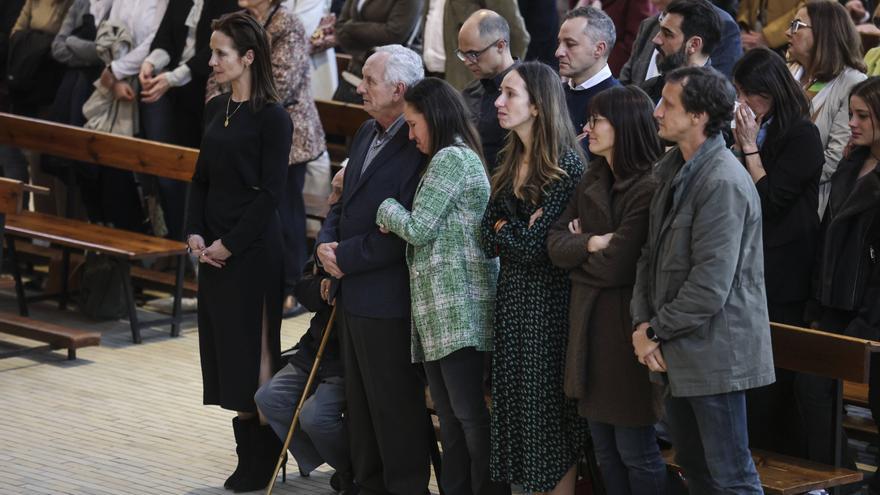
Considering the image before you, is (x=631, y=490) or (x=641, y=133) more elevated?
(x=641, y=133)

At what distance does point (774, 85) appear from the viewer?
496 cm

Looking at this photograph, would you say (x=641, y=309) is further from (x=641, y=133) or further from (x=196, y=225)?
(x=196, y=225)

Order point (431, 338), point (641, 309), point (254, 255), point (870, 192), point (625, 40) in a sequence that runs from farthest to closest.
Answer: point (625, 40) < point (254, 255) < point (870, 192) < point (431, 338) < point (641, 309)

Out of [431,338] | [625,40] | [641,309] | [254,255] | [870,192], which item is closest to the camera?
[641,309]

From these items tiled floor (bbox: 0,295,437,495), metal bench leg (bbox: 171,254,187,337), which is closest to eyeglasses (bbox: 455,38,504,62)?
tiled floor (bbox: 0,295,437,495)

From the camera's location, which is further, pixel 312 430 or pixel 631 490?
pixel 312 430

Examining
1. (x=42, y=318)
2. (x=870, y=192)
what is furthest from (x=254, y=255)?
(x=42, y=318)

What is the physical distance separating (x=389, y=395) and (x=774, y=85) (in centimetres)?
171

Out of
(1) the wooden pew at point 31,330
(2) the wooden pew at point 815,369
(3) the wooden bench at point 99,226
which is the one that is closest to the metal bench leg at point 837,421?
(2) the wooden pew at point 815,369

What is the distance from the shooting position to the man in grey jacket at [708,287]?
395 centimetres

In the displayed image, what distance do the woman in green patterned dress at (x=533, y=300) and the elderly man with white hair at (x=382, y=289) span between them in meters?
0.42

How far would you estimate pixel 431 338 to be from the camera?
15.3 ft

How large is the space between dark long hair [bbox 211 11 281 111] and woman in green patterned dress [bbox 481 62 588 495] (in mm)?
1206

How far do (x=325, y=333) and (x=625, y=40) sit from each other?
3125 mm
